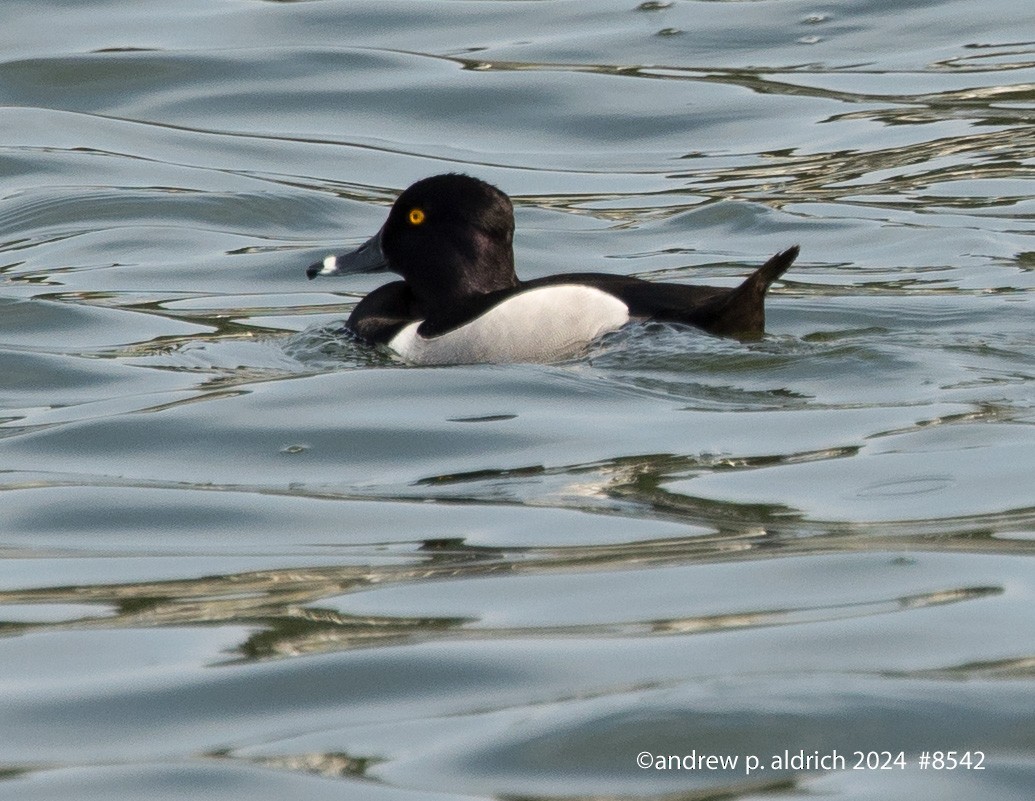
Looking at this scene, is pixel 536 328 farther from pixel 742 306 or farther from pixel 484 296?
pixel 742 306

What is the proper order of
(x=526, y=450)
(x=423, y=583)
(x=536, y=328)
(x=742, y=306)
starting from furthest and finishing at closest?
(x=536, y=328)
(x=742, y=306)
(x=526, y=450)
(x=423, y=583)

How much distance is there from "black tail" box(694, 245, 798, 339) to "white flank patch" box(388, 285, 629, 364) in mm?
360

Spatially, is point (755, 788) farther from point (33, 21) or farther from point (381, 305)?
point (33, 21)

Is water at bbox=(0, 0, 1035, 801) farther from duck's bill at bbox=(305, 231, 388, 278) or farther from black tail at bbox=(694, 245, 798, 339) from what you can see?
duck's bill at bbox=(305, 231, 388, 278)

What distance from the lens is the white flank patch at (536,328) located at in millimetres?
7355

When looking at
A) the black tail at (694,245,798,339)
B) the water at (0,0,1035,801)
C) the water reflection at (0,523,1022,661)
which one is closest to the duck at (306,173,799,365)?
the black tail at (694,245,798,339)

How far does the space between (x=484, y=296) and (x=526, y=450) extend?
2292mm

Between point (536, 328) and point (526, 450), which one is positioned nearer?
point (526, 450)

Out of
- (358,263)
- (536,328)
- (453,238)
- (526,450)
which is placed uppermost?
(453,238)

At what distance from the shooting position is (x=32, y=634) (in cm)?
390

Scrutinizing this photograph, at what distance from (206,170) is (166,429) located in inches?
254

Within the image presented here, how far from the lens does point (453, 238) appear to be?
8.26m

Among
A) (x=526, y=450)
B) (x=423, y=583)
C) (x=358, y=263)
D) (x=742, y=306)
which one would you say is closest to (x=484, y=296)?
(x=358, y=263)

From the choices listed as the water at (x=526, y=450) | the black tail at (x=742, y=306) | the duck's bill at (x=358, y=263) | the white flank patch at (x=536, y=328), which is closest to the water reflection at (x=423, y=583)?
the water at (x=526, y=450)
